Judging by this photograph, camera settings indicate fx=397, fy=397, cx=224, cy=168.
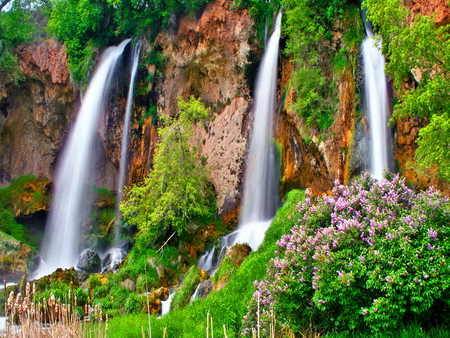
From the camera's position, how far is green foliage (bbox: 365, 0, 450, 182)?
786 cm

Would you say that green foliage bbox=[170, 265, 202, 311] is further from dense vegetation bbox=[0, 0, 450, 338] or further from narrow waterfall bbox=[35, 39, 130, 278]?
narrow waterfall bbox=[35, 39, 130, 278]

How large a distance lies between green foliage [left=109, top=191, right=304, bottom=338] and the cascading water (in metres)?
6.05

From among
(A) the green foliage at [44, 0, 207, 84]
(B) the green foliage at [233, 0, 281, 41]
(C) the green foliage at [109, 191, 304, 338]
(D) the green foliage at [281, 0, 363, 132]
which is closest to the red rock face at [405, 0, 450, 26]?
(D) the green foliage at [281, 0, 363, 132]

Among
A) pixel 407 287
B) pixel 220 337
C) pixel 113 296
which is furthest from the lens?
pixel 113 296

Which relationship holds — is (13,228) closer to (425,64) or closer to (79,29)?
(79,29)

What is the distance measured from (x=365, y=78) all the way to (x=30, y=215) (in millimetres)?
20057

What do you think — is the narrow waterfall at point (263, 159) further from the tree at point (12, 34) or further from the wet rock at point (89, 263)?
the tree at point (12, 34)

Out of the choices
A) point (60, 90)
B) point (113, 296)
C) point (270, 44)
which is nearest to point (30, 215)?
point (60, 90)

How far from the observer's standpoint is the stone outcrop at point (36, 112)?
24.1m

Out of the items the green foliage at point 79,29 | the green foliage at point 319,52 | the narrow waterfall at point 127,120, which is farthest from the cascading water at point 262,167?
the green foliage at point 79,29

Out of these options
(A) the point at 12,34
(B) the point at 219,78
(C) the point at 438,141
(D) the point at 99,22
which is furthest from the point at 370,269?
(A) the point at 12,34

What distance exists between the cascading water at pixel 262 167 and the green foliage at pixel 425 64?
785 cm

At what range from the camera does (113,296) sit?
41.4 ft

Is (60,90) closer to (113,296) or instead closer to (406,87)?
(113,296)
